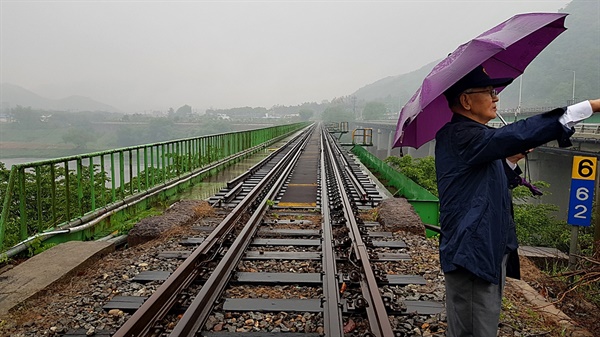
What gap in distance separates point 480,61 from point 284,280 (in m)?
3.19

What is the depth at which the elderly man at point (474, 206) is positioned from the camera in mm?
2041

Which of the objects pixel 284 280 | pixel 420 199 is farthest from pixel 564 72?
pixel 284 280

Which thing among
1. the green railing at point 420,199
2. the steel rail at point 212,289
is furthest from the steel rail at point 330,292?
the green railing at point 420,199

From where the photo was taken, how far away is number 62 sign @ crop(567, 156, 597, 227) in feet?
20.3

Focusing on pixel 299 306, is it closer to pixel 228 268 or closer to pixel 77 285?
pixel 228 268

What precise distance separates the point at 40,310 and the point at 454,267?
3.59 meters

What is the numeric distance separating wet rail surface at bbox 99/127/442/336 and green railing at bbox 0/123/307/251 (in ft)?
6.67

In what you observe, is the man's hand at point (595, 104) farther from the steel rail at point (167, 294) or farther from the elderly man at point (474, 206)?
the steel rail at point (167, 294)

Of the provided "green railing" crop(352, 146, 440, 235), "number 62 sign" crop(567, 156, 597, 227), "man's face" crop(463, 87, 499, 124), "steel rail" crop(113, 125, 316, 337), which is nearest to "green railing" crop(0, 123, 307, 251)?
"steel rail" crop(113, 125, 316, 337)

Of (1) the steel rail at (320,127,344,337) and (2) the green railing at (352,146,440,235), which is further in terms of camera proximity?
(2) the green railing at (352,146,440,235)

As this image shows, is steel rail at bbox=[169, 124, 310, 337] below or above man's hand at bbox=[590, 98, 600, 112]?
below

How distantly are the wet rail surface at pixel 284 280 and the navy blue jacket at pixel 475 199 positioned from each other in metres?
1.33

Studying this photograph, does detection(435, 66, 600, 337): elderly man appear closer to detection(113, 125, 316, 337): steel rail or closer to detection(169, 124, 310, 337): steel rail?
detection(169, 124, 310, 337): steel rail

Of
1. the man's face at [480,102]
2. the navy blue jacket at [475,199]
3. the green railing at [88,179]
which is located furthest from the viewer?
the green railing at [88,179]
